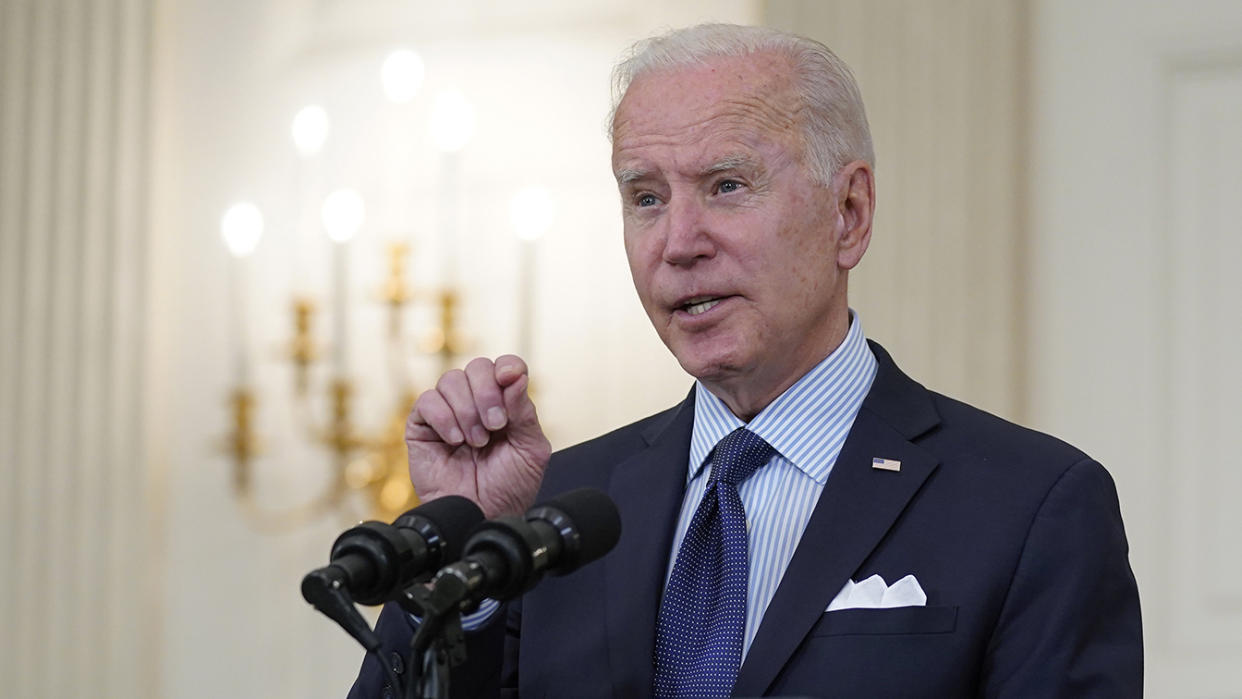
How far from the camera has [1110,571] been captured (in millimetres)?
1636

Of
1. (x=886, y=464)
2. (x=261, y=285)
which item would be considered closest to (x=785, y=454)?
(x=886, y=464)

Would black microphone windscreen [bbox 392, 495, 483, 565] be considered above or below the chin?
below

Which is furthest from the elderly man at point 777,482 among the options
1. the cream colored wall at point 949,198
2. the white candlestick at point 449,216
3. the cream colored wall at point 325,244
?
the white candlestick at point 449,216

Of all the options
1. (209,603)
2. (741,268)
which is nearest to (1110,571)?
(741,268)

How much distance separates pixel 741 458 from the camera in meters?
1.85

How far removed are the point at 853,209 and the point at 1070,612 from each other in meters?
0.63

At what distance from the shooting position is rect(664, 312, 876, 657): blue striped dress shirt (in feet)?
5.82

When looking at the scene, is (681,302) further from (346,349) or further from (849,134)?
(346,349)

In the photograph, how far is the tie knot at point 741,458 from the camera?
184 centimetres

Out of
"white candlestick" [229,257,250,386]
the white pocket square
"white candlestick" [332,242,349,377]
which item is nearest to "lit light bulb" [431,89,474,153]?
"white candlestick" [332,242,349,377]

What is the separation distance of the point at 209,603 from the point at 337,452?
0.65 meters

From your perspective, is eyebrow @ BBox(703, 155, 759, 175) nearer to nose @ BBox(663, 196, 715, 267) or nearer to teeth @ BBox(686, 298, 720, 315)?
nose @ BBox(663, 196, 715, 267)

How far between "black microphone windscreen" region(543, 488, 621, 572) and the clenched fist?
0.45m

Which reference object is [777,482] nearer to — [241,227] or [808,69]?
[808,69]
